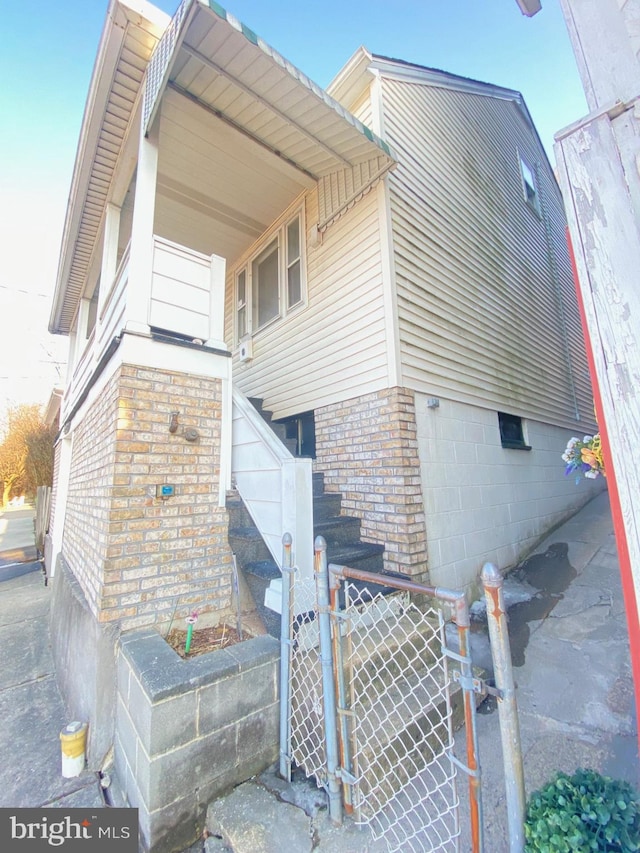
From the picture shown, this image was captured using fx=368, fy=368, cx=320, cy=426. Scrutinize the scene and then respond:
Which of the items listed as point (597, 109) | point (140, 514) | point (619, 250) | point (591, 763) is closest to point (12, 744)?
point (140, 514)

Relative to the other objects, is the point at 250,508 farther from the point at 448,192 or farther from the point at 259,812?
the point at 448,192

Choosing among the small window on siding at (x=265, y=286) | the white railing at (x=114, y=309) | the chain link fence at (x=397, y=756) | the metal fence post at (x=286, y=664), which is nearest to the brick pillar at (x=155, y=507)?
the white railing at (x=114, y=309)

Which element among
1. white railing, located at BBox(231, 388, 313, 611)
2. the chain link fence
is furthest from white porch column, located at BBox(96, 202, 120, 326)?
the chain link fence

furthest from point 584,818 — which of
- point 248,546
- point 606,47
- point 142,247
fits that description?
point 142,247

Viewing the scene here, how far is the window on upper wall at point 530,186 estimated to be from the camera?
7.48 metres

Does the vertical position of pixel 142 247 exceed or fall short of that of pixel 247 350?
it falls short

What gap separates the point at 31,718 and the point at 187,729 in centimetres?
230

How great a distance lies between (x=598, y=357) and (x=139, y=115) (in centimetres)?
462

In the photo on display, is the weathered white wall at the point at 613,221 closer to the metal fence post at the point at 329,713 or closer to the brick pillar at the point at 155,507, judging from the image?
the metal fence post at the point at 329,713

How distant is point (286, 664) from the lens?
2059 mm

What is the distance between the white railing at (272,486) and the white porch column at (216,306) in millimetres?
502

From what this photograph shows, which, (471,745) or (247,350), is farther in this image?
(247,350)

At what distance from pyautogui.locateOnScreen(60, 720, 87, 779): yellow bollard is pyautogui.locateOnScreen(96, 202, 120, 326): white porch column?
3.88 m

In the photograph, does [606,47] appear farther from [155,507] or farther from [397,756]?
[155,507]
